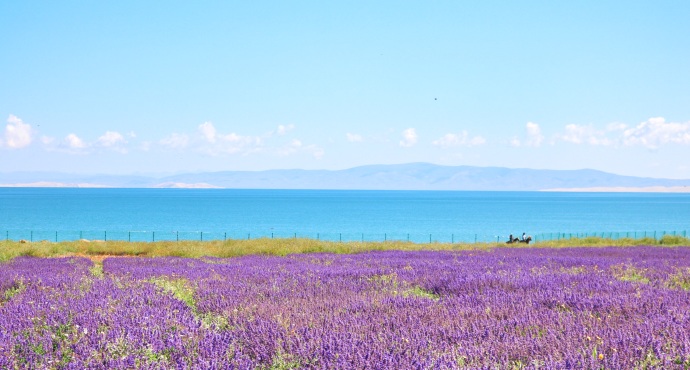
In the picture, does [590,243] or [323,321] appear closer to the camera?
[323,321]

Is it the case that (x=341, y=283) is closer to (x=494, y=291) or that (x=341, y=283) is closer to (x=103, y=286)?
(x=494, y=291)

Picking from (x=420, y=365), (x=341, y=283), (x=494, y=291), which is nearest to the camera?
(x=420, y=365)

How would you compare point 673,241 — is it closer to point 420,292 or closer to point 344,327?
point 420,292

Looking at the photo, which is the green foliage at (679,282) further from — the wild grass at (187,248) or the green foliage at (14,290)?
the wild grass at (187,248)

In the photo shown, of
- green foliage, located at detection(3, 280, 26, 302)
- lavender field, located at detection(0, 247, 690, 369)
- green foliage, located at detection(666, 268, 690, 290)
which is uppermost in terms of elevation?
lavender field, located at detection(0, 247, 690, 369)

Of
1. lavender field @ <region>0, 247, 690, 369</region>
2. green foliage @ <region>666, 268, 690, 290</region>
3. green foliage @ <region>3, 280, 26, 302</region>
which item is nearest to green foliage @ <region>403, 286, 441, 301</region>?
lavender field @ <region>0, 247, 690, 369</region>

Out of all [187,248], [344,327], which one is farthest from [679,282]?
[187,248]

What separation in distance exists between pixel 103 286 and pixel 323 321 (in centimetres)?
441

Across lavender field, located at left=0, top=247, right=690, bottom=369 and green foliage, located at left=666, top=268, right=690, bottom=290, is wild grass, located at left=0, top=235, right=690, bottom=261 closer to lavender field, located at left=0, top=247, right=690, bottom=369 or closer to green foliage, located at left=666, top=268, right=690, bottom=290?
green foliage, located at left=666, top=268, right=690, bottom=290

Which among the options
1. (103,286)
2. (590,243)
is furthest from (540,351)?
(590,243)

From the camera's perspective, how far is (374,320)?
627cm

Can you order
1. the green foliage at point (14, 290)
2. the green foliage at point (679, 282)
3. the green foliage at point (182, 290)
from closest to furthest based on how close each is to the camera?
the green foliage at point (182, 290) → the green foliage at point (14, 290) → the green foliage at point (679, 282)

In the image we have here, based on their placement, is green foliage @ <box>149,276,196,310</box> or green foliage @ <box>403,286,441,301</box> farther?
green foliage @ <box>403,286,441,301</box>

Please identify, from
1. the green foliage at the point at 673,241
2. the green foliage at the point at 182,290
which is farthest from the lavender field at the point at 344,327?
the green foliage at the point at 673,241
